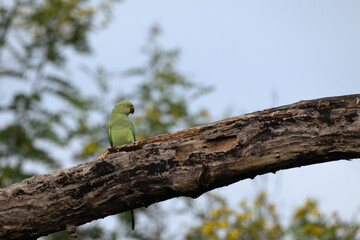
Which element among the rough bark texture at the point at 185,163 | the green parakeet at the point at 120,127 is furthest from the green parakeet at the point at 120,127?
the rough bark texture at the point at 185,163

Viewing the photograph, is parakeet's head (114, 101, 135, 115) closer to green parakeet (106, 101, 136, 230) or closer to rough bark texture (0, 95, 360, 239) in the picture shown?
green parakeet (106, 101, 136, 230)

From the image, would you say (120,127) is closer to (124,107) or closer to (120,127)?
(120,127)

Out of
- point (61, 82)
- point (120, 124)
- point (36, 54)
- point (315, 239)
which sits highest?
point (36, 54)

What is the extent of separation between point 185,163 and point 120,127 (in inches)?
97.7

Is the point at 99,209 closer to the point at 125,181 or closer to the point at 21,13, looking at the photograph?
the point at 125,181

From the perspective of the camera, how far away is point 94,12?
10.5 meters

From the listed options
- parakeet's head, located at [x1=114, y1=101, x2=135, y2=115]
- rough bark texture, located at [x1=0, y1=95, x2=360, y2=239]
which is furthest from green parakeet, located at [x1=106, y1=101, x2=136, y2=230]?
rough bark texture, located at [x1=0, y1=95, x2=360, y2=239]

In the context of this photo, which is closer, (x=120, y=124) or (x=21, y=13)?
(x=120, y=124)

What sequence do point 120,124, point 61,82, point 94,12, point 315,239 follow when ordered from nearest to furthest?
point 120,124
point 315,239
point 61,82
point 94,12

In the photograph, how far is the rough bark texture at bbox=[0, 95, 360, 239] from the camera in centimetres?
317

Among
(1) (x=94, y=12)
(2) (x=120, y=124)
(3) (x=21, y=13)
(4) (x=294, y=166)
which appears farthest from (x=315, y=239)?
(3) (x=21, y=13)

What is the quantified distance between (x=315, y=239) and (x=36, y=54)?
23.5 ft

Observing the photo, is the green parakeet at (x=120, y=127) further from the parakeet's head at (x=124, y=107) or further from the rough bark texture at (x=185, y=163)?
the rough bark texture at (x=185, y=163)

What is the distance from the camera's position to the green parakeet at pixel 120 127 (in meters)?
5.57
